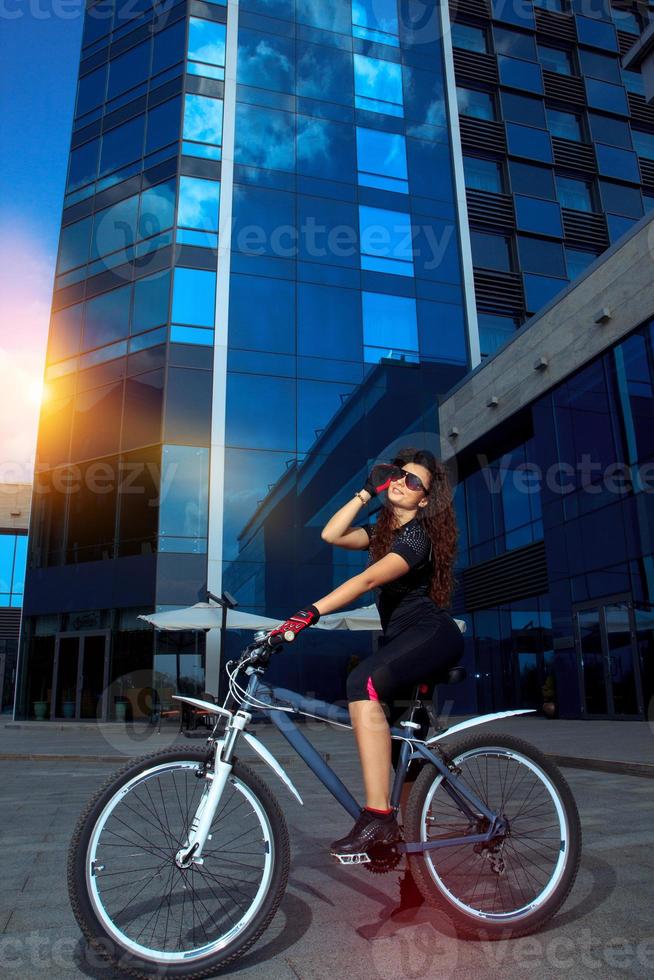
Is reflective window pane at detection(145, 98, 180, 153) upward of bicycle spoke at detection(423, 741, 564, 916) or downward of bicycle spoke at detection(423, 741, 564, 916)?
upward

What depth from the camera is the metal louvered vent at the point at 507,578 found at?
20.2m

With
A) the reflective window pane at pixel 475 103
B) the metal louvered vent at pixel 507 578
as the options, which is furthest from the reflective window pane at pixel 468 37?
the metal louvered vent at pixel 507 578

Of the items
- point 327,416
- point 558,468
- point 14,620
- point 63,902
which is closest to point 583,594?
point 558,468

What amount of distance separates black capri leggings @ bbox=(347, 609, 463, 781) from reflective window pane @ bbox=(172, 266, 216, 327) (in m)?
20.2

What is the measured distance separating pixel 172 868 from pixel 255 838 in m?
0.41

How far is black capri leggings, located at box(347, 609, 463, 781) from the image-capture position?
9.41 ft

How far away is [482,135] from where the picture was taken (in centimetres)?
2742

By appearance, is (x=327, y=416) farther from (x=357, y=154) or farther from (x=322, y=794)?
(x=322, y=794)

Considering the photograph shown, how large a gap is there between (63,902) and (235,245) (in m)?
21.9

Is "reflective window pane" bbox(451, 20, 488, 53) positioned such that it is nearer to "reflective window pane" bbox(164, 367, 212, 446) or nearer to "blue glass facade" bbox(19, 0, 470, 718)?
"blue glass facade" bbox(19, 0, 470, 718)

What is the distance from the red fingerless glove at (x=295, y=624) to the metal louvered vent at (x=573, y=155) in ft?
99.3

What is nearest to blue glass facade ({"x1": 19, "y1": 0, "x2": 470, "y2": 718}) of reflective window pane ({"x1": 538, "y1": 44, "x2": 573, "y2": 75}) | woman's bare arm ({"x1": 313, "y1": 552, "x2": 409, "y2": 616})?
reflective window pane ({"x1": 538, "y1": 44, "x2": 573, "y2": 75})

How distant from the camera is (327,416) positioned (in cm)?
2197

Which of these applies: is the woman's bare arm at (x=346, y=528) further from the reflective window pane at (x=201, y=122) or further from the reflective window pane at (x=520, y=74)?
the reflective window pane at (x=520, y=74)
